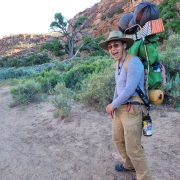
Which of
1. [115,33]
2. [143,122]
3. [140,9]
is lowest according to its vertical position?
[143,122]

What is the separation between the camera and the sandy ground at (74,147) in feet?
12.8

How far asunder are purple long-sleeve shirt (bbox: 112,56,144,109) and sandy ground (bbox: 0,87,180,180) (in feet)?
3.79

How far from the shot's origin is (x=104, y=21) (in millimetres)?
42031

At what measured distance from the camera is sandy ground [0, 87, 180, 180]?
3.89m

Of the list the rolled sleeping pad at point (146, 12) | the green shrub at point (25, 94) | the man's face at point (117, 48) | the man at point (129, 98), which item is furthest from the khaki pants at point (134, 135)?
the green shrub at point (25, 94)

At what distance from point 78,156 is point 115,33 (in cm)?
209

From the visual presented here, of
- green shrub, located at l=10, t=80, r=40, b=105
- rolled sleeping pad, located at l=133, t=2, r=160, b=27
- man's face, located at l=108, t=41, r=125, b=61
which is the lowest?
green shrub, located at l=10, t=80, r=40, b=105

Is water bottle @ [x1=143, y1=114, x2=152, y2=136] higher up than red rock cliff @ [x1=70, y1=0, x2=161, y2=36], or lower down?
lower down

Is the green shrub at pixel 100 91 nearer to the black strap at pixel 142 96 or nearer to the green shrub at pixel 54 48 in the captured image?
the black strap at pixel 142 96

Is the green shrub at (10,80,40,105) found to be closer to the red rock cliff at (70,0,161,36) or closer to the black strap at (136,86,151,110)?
the black strap at (136,86,151,110)

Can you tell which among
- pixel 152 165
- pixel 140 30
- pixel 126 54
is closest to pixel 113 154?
pixel 152 165

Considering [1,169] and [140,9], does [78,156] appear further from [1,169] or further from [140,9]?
[140,9]

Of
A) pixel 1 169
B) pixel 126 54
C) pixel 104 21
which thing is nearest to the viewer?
pixel 126 54

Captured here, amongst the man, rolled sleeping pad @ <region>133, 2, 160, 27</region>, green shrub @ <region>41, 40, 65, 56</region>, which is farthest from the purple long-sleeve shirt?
green shrub @ <region>41, 40, 65, 56</region>
